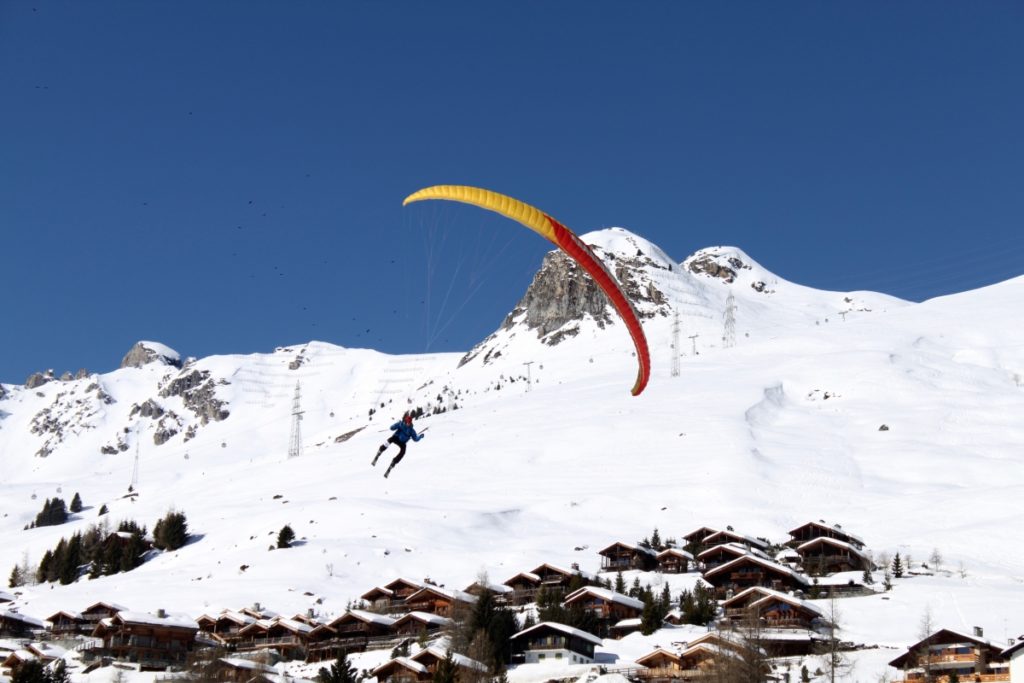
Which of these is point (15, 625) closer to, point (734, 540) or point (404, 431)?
point (734, 540)

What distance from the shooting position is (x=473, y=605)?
53.0 m

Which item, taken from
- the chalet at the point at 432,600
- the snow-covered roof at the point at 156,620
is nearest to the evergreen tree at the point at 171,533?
the snow-covered roof at the point at 156,620

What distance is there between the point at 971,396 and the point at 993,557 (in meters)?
54.7

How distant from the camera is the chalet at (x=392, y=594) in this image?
62.8 meters

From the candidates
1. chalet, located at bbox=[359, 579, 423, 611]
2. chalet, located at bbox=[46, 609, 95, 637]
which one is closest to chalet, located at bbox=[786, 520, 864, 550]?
chalet, located at bbox=[359, 579, 423, 611]

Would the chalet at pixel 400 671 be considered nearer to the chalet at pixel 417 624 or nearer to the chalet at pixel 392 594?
the chalet at pixel 417 624

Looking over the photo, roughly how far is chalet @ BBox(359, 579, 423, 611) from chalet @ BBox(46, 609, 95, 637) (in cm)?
1435

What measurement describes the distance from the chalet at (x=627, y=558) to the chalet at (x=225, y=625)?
2022cm

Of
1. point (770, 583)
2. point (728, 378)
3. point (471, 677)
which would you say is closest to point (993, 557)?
point (770, 583)

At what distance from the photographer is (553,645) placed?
165ft

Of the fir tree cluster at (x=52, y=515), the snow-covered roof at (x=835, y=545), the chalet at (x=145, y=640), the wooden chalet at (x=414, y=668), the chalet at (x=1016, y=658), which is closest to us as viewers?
the chalet at (x=1016, y=658)

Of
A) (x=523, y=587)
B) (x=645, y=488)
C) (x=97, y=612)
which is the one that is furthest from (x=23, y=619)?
(x=645, y=488)

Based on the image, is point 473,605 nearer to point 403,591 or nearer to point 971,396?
point 403,591

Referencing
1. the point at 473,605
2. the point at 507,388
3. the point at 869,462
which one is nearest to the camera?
the point at 473,605
